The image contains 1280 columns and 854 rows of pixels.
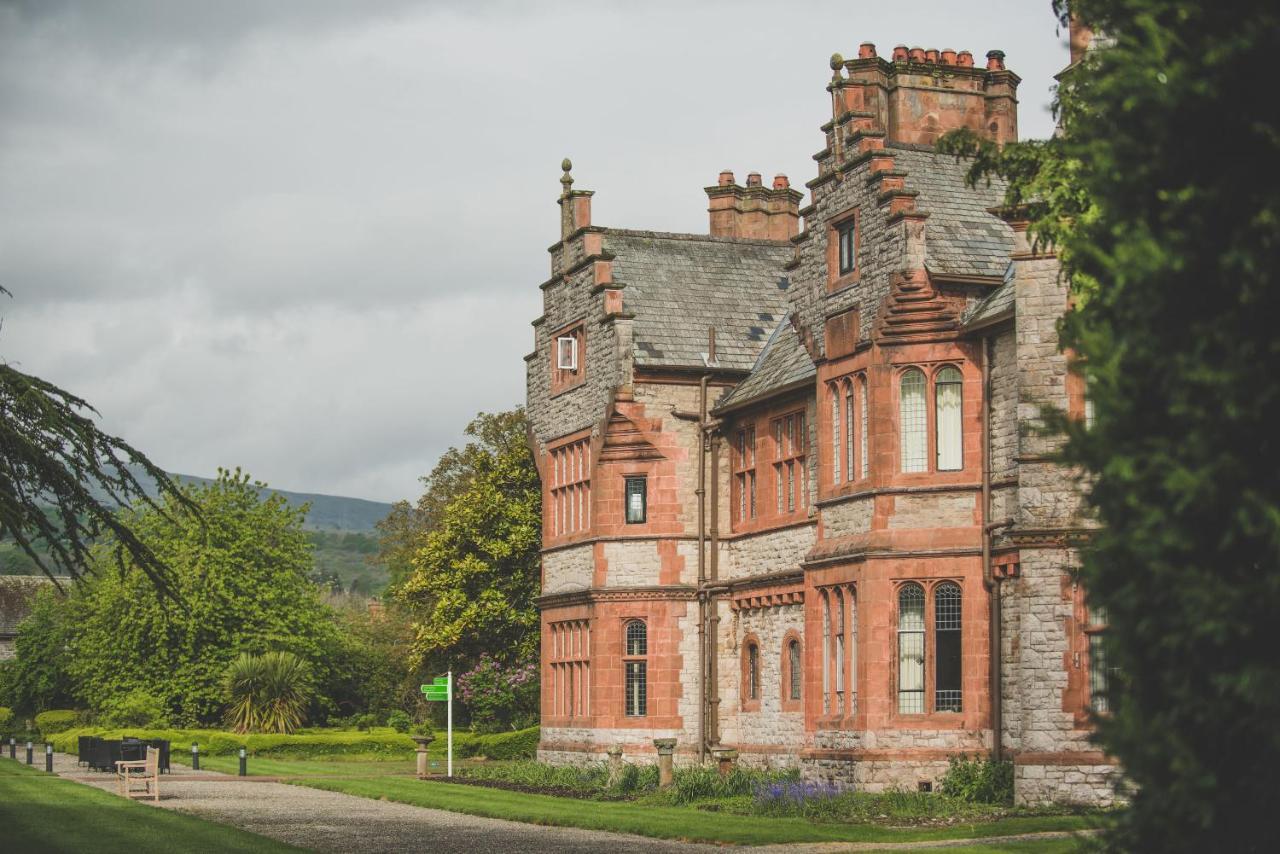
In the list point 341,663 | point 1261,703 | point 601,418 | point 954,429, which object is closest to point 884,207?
point 954,429

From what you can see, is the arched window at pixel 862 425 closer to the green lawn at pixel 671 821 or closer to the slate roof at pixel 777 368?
the slate roof at pixel 777 368

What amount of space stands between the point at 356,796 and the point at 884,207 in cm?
1420

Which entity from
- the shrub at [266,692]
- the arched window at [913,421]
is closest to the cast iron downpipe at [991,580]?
the arched window at [913,421]

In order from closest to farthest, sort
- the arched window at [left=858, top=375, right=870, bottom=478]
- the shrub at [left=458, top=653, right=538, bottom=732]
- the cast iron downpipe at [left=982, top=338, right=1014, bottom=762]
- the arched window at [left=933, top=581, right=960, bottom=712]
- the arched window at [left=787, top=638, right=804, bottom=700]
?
the cast iron downpipe at [left=982, top=338, right=1014, bottom=762] < the arched window at [left=933, top=581, right=960, bottom=712] < the arched window at [left=858, top=375, right=870, bottom=478] < the arched window at [left=787, top=638, right=804, bottom=700] < the shrub at [left=458, top=653, right=538, bottom=732]

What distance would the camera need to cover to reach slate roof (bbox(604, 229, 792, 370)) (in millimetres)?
36844

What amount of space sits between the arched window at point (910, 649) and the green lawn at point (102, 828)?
9935 mm

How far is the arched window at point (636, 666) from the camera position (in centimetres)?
3622

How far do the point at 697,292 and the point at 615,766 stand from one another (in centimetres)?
1023

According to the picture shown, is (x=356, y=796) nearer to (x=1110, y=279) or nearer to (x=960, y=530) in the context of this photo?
(x=960, y=530)

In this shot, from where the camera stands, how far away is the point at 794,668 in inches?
1277

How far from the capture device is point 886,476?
27.4m

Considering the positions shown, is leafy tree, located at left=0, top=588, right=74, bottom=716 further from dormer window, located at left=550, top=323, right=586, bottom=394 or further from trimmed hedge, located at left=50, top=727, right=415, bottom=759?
dormer window, located at left=550, top=323, right=586, bottom=394

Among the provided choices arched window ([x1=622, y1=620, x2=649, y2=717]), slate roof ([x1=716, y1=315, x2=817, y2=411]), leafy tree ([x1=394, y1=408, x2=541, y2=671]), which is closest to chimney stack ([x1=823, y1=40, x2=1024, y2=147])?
slate roof ([x1=716, y1=315, x2=817, y2=411])

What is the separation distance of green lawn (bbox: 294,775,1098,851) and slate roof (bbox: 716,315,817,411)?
8.03 metres
